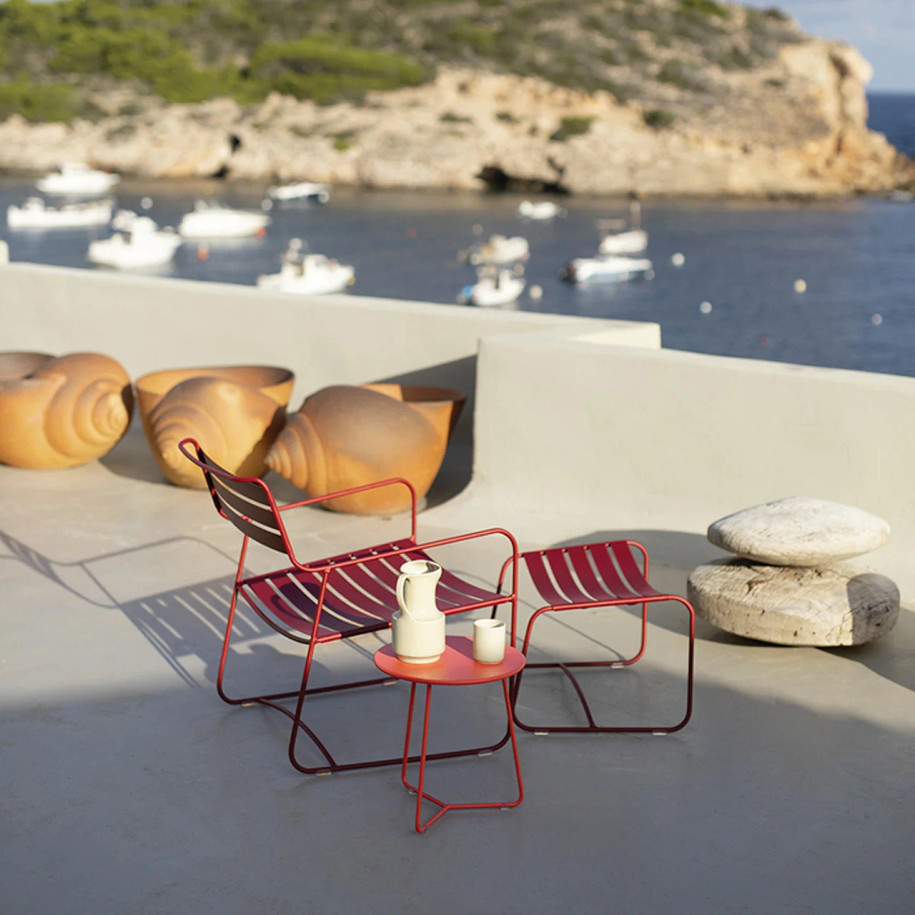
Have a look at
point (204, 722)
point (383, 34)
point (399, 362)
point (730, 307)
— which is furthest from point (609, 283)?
point (204, 722)

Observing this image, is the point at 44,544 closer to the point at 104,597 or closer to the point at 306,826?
the point at 104,597

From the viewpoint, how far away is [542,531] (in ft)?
17.7

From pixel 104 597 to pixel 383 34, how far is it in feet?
252

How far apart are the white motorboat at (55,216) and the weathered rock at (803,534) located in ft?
190

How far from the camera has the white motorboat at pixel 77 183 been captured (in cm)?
6488

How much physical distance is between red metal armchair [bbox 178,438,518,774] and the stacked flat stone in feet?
3.46

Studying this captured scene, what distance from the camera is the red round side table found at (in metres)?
2.94

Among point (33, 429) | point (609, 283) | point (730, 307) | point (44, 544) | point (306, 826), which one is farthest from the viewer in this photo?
point (609, 283)

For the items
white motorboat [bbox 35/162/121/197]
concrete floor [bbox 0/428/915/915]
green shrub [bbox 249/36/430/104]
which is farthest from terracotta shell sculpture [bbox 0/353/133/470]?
green shrub [bbox 249/36/430/104]

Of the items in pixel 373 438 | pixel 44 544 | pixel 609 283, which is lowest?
pixel 609 283

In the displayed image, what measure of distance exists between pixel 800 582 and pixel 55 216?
59.3 meters

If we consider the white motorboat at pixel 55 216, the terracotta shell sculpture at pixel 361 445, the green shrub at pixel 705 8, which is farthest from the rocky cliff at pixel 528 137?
the terracotta shell sculpture at pixel 361 445

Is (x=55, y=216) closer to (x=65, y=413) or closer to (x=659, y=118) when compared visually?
(x=659, y=118)

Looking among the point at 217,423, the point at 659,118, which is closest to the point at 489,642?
the point at 217,423
